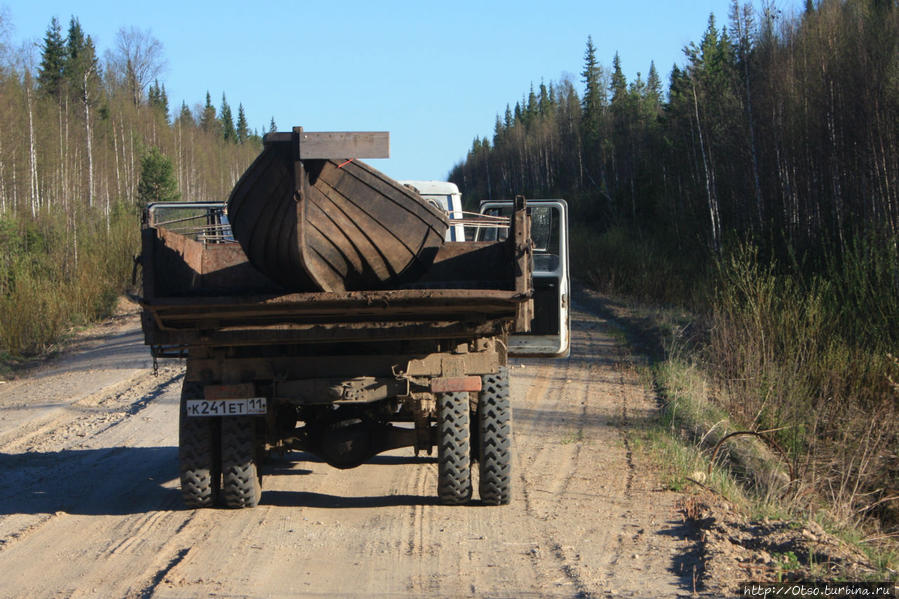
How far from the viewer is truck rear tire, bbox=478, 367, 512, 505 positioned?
5.93m

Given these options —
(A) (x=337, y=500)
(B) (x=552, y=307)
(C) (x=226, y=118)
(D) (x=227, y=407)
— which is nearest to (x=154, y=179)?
(B) (x=552, y=307)

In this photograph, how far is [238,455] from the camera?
5.82 m

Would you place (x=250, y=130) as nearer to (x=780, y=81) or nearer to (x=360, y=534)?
(x=780, y=81)

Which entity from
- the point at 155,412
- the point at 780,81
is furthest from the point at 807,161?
the point at 155,412

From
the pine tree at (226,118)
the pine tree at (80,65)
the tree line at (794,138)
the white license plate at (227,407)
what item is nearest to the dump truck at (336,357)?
the white license plate at (227,407)

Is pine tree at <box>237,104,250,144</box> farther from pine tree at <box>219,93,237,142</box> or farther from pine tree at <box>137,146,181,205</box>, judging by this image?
pine tree at <box>137,146,181,205</box>

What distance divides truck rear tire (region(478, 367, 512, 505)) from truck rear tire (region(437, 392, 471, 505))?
0.13m

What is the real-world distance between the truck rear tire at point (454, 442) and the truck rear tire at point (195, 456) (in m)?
1.62

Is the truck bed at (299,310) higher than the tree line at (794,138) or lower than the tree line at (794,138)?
lower

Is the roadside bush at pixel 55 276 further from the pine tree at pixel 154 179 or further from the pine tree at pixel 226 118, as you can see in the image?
the pine tree at pixel 226 118

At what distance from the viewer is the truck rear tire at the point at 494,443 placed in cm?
593

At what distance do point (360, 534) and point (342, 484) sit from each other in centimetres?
153

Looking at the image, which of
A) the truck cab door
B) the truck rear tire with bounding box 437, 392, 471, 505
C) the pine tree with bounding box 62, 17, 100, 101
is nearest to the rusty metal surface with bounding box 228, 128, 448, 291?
the truck rear tire with bounding box 437, 392, 471, 505

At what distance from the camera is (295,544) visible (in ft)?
16.9
